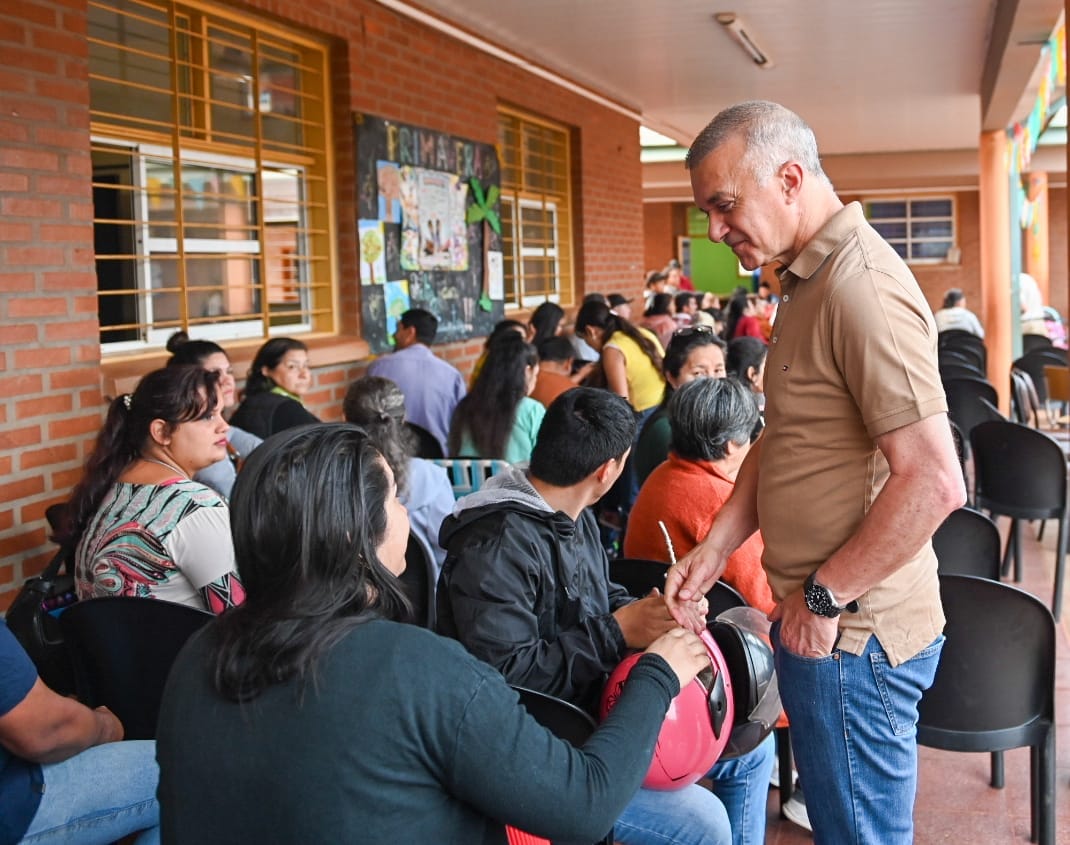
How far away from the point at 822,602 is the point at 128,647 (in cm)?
142

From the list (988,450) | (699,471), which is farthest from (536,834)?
(988,450)

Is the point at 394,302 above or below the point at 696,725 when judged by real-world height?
above

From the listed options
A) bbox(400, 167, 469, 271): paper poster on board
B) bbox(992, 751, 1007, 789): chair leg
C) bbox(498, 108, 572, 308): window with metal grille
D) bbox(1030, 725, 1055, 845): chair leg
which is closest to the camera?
bbox(1030, 725, 1055, 845): chair leg

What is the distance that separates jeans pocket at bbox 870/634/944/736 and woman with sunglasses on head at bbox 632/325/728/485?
2537mm

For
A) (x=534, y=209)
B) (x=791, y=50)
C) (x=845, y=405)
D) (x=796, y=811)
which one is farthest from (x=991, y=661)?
(x=534, y=209)

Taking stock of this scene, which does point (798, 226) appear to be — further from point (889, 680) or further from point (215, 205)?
point (215, 205)

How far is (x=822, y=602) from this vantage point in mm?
1805

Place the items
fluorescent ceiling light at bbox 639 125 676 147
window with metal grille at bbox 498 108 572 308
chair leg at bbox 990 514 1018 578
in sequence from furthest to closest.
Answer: fluorescent ceiling light at bbox 639 125 676 147, window with metal grille at bbox 498 108 572 308, chair leg at bbox 990 514 1018 578

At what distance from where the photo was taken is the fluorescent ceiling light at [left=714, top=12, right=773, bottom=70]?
733 cm

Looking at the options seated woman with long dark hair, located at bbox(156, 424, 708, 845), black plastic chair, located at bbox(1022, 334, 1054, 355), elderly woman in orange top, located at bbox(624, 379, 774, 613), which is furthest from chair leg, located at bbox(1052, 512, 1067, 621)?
black plastic chair, located at bbox(1022, 334, 1054, 355)

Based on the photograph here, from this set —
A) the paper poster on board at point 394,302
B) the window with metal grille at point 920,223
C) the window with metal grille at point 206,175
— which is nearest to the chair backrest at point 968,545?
the window with metal grille at point 206,175

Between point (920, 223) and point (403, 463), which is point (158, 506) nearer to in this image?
point (403, 463)

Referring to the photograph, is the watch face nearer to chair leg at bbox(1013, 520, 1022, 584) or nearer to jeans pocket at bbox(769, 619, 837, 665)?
jeans pocket at bbox(769, 619, 837, 665)

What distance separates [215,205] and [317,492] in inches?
176
